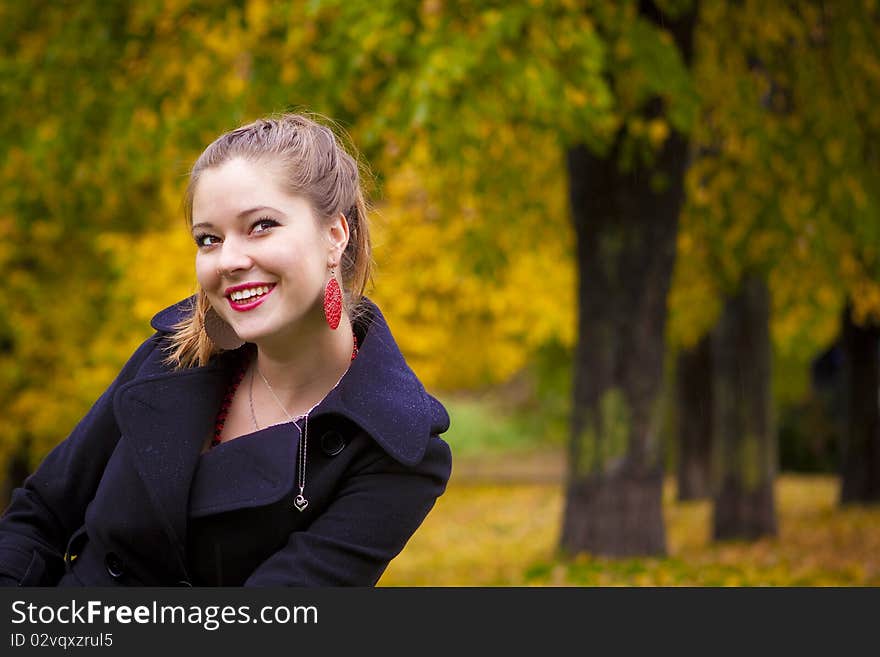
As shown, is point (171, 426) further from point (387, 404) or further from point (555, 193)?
point (555, 193)

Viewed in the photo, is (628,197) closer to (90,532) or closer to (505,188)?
(505,188)

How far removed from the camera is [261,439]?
2.51m

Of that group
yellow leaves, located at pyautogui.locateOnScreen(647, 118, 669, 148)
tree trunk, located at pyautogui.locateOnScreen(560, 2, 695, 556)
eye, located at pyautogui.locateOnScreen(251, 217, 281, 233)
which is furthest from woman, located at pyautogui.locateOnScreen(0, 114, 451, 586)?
tree trunk, located at pyautogui.locateOnScreen(560, 2, 695, 556)

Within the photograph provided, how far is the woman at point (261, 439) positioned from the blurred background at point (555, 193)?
78 centimetres

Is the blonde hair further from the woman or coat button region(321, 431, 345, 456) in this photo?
coat button region(321, 431, 345, 456)

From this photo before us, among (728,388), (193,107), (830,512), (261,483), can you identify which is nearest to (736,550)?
(728,388)

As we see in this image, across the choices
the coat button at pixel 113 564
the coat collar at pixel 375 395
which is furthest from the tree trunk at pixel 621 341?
the coat button at pixel 113 564

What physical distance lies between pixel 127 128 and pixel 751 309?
7.44 m

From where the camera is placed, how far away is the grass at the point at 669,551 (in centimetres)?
977

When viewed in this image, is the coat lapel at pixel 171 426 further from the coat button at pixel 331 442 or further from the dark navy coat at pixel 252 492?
the coat button at pixel 331 442

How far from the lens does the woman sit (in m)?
2.43

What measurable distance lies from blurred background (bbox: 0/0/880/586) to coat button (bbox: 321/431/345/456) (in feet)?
3.03

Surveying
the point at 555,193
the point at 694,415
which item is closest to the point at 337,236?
the point at 555,193

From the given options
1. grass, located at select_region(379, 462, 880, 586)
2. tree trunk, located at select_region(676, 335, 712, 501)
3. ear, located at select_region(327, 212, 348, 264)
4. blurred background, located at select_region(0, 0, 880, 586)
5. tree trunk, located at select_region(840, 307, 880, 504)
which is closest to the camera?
ear, located at select_region(327, 212, 348, 264)
